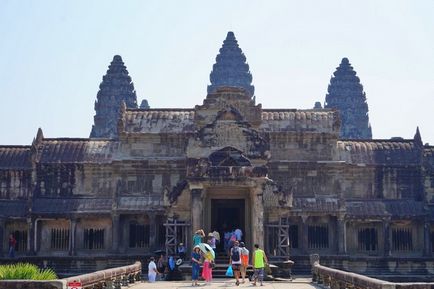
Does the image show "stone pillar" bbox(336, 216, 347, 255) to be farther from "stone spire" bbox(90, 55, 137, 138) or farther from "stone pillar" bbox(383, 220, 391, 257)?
"stone spire" bbox(90, 55, 137, 138)

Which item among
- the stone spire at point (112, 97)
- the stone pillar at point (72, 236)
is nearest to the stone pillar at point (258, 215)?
the stone pillar at point (72, 236)

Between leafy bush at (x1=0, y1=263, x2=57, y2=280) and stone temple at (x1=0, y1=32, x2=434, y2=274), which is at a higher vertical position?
stone temple at (x1=0, y1=32, x2=434, y2=274)

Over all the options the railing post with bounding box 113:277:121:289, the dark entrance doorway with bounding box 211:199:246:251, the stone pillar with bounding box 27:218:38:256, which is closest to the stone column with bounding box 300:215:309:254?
the dark entrance doorway with bounding box 211:199:246:251

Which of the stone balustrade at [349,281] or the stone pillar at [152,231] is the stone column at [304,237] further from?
the stone balustrade at [349,281]

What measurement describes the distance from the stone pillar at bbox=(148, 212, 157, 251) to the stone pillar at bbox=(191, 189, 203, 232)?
10064 millimetres

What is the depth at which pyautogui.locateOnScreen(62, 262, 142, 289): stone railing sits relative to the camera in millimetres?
21547

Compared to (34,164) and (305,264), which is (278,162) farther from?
(34,164)

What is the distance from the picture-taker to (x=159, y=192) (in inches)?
1831

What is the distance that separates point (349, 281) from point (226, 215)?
1655 cm

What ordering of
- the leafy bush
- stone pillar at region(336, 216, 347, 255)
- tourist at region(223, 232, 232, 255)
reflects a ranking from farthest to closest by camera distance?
stone pillar at region(336, 216, 347, 255)
tourist at region(223, 232, 232, 255)
the leafy bush

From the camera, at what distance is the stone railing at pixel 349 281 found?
1827cm

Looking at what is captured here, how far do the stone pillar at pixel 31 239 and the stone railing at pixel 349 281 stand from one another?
2047 cm

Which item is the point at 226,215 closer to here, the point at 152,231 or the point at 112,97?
the point at 152,231

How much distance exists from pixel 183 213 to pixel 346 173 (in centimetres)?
1396
